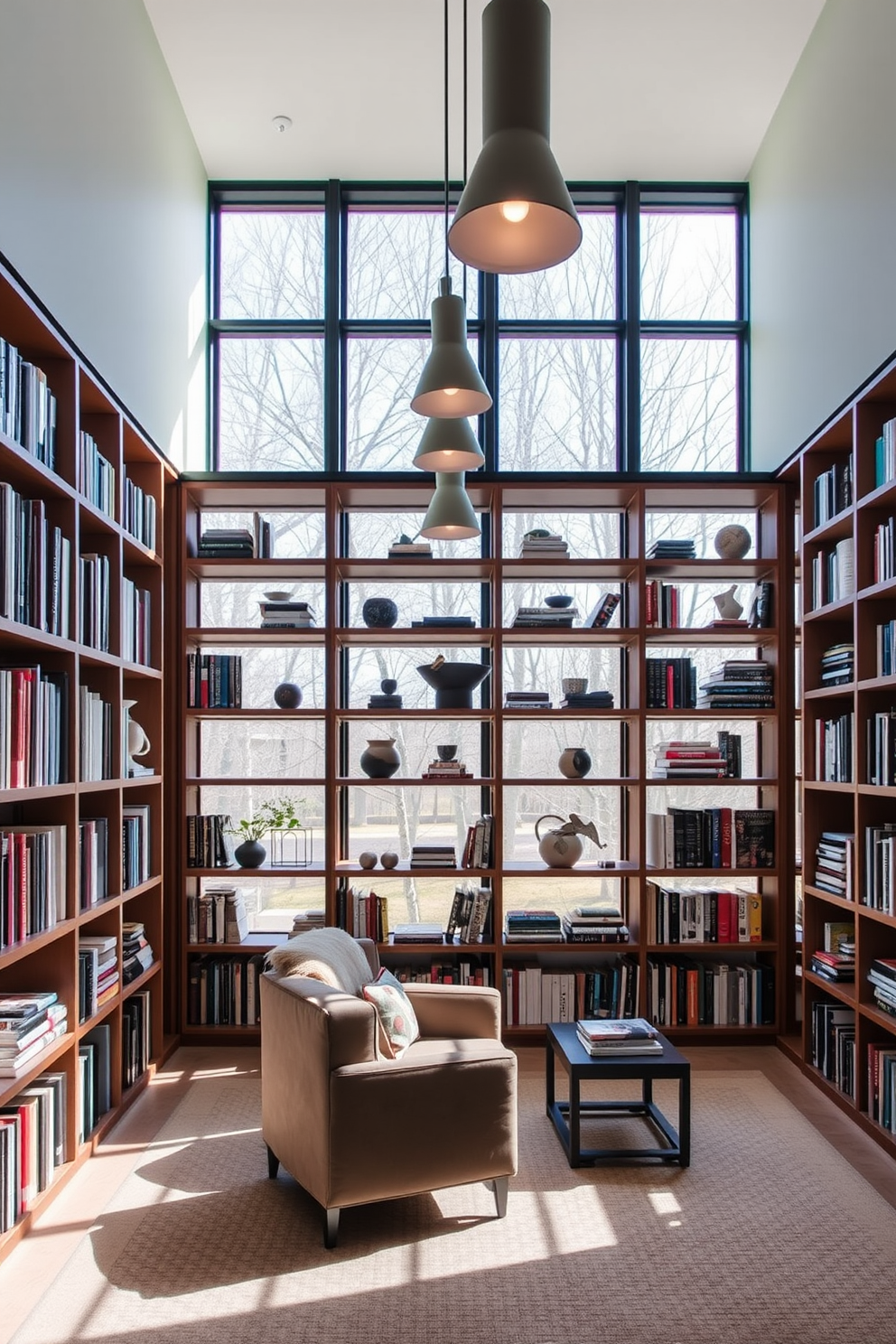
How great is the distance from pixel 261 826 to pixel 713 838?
223 centimetres

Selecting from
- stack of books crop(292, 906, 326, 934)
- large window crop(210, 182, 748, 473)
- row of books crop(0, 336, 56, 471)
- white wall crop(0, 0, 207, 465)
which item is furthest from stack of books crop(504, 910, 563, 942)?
row of books crop(0, 336, 56, 471)

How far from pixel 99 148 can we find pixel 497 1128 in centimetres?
Result: 378

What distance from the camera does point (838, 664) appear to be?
4297mm

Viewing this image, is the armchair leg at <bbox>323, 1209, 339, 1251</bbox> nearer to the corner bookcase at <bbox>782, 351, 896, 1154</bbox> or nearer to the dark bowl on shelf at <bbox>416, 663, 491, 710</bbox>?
the corner bookcase at <bbox>782, 351, 896, 1154</bbox>

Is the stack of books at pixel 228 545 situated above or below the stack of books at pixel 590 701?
above

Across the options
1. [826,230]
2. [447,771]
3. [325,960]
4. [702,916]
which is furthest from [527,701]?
[826,230]

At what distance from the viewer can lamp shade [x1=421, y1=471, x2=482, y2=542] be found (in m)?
4.52

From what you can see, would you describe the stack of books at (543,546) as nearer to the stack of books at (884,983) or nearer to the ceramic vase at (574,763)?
the ceramic vase at (574,763)

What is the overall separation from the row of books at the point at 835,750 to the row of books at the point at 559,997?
4.50ft

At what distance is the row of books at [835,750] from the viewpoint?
4129 mm

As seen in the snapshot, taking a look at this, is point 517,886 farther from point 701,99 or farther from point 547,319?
point 701,99

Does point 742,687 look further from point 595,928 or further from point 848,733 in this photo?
point 595,928

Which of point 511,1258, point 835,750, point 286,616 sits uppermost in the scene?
point 286,616

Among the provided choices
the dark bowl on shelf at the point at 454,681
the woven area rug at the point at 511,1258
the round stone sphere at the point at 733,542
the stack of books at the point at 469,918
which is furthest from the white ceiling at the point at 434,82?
the woven area rug at the point at 511,1258
